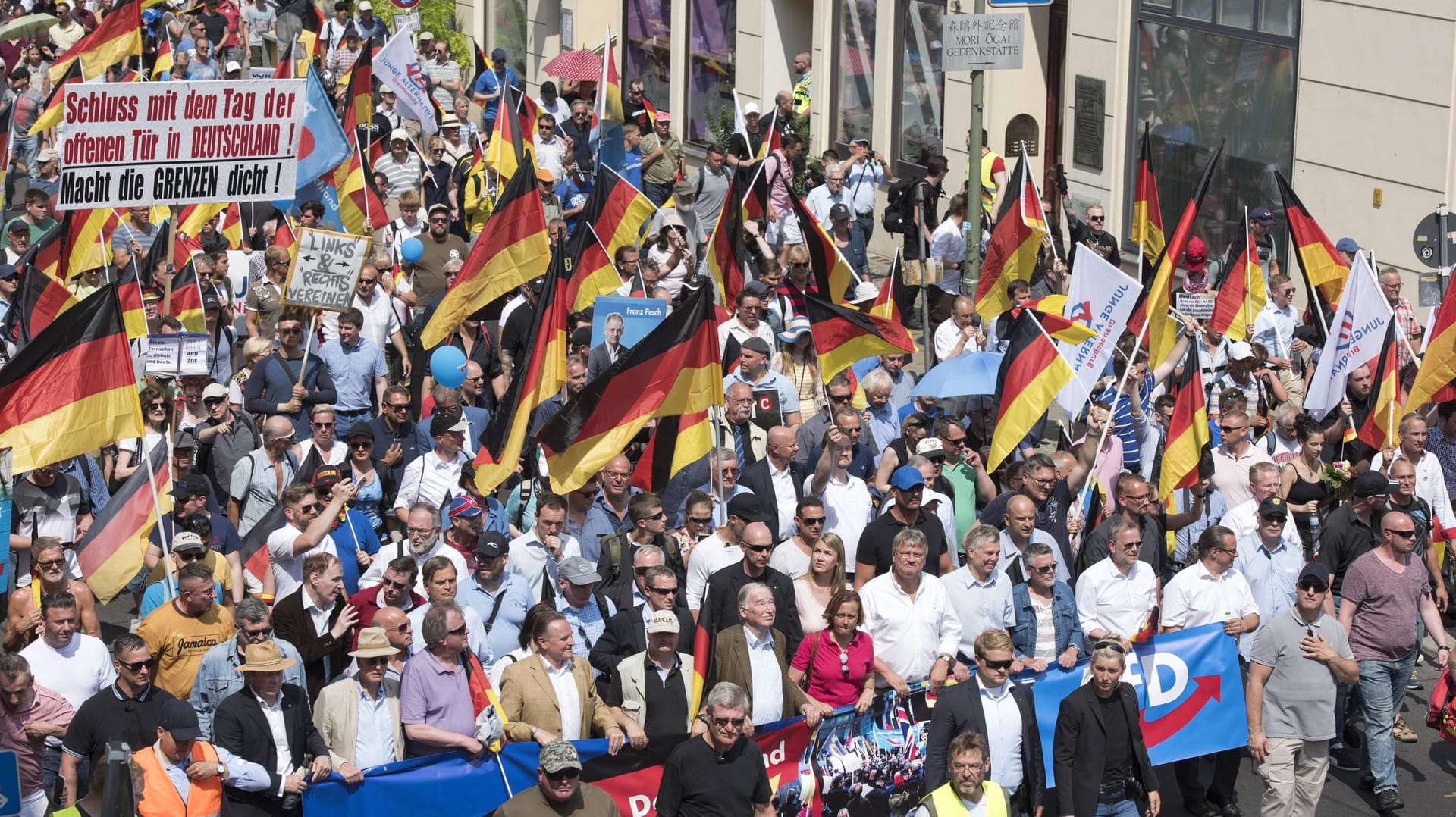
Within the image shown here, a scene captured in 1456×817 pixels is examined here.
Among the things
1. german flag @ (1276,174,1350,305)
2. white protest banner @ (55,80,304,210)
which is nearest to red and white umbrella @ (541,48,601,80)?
german flag @ (1276,174,1350,305)

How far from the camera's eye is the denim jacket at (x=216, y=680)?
890 centimetres

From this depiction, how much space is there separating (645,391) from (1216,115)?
10.0m

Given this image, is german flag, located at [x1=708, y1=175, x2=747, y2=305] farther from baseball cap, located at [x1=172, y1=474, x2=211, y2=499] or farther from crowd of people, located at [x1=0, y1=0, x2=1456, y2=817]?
baseball cap, located at [x1=172, y1=474, x2=211, y2=499]

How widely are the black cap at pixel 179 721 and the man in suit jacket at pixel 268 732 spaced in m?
0.15

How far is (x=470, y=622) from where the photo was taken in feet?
31.1

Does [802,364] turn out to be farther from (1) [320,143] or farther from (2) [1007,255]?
(1) [320,143]

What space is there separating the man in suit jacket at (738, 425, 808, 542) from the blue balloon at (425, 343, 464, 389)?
2673mm

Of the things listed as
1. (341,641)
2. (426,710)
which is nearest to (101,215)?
(341,641)

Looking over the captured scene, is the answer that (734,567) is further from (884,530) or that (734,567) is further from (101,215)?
(101,215)

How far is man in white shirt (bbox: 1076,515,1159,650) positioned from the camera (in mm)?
10148

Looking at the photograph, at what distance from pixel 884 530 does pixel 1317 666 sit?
2273 mm

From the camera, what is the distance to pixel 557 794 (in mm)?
7949

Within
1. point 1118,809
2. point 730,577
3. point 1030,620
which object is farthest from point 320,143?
point 1118,809

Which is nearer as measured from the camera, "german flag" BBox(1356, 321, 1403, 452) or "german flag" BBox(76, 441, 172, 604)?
"german flag" BBox(76, 441, 172, 604)
